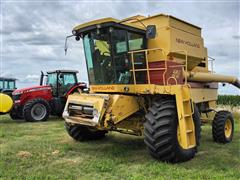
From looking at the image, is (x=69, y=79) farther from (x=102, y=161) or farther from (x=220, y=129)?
(x=102, y=161)

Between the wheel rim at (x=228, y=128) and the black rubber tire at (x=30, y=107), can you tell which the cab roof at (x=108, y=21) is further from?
the black rubber tire at (x=30, y=107)

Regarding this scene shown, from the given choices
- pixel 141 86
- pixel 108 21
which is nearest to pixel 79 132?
pixel 141 86

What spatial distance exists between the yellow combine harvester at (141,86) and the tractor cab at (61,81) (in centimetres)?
633

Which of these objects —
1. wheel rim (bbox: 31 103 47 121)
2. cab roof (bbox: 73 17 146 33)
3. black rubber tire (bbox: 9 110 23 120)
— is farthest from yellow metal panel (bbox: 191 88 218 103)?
black rubber tire (bbox: 9 110 23 120)

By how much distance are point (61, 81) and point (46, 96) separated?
93 centimetres

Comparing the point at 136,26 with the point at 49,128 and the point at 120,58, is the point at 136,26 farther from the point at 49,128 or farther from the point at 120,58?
the point at 49,128

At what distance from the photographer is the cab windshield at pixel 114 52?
7.45 metres

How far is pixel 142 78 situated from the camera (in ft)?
25.3

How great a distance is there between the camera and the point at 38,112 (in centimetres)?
1423

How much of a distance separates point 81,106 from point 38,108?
284 inches

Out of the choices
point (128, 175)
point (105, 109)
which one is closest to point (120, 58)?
point (105, 109)

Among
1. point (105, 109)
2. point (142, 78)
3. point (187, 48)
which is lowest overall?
point (105, 109)

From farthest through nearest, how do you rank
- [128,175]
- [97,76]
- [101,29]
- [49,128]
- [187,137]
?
[49,128], [97,76], [101,29], [187,137], [128,175]

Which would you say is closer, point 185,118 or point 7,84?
point 185,118
